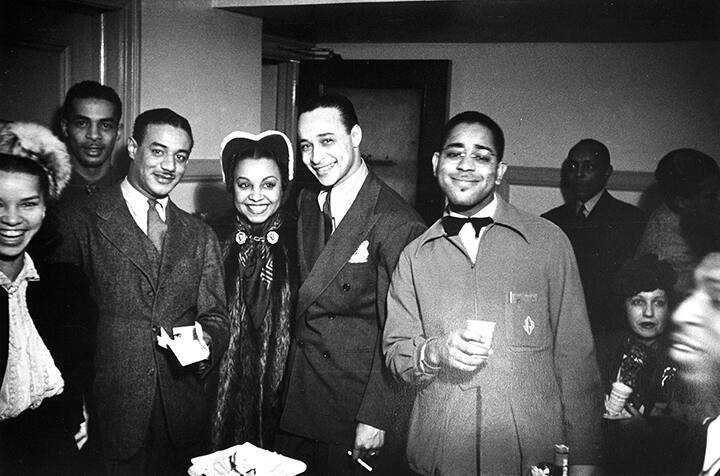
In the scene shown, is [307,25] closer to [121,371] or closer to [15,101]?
[15,101]

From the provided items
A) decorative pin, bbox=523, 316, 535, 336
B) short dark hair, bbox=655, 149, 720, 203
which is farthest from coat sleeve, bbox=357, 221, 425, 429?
short dark hair, bbox=655, 149, 720, 203

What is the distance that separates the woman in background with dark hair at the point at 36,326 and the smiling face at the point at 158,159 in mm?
174

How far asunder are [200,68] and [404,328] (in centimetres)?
106

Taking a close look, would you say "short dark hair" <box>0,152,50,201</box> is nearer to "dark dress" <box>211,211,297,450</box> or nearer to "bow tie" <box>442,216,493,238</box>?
"dark dress" <box>211,211,297,450</box>

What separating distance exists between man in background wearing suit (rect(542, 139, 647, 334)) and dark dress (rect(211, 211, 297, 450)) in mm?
838

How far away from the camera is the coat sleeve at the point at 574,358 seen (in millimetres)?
1556

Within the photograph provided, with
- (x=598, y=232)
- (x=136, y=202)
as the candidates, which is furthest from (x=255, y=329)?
(x=598, y=232)

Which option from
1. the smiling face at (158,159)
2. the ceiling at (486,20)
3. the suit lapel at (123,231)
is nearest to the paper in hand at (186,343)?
the suit lapel at (123,231)

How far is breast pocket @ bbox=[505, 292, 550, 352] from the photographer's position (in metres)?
1.56

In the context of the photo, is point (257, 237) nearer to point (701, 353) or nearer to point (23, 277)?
point (23, 277)

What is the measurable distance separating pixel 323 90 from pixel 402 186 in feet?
1.39

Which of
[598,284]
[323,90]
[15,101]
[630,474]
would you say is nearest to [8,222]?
[15,101]

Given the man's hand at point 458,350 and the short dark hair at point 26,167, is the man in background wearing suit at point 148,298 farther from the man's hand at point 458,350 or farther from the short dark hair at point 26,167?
the man's hand at point 458,350

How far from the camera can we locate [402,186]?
2.20 meters
